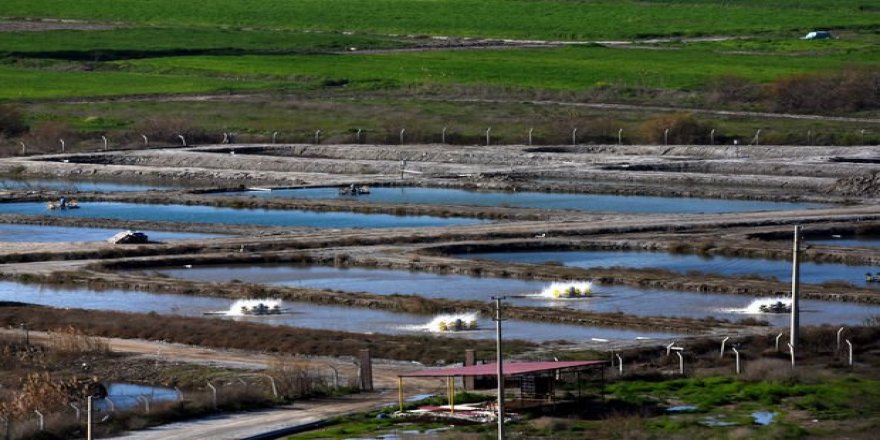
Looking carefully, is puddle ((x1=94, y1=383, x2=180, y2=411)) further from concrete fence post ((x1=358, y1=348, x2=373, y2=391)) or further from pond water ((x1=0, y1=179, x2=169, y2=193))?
pond water ((x1=0, y1=179, x2=169, y2=193))

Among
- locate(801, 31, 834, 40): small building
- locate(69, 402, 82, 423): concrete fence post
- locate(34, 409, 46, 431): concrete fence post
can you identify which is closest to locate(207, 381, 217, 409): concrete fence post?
locate(69, 402, 82, 423): concrete fence post

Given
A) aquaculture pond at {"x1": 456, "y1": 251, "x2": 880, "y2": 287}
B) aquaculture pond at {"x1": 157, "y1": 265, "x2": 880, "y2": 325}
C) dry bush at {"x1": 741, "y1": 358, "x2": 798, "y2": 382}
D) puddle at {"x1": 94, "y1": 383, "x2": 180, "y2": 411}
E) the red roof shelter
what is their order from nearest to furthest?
the red roof shelter
puddle at {"x1": 94, "y1": 383, "x2": 180, "y2": 411}
dry bush at {"x1": 741, "y1": 358, "x2": 798, "y2": 382}
aquaculture pond at {"x1": 157, "y1": 265, "x2": 880, "y2": 325}
aquaculture pond at {"x1": 456, "y1": 251, "x2": 880, "y2": 287}

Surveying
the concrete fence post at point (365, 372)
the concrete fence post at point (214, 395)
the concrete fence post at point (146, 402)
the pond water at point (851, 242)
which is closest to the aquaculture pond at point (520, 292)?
the concrete fence post at point (365, 372)

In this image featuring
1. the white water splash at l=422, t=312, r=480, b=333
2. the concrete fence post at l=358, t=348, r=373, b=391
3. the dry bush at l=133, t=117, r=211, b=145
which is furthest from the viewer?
the dry bush at l=133, t=117, r=211, b=145

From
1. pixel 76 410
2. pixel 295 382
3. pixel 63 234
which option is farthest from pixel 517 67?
pixel 76 410

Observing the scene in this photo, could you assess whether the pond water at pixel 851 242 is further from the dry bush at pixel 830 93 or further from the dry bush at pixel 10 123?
the dry bush at pixel 10 123

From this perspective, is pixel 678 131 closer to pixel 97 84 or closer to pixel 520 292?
pixel 520 292
